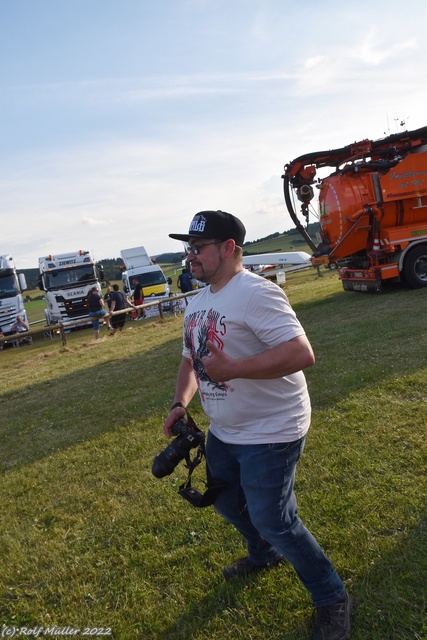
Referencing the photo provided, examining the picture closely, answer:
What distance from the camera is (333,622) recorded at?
246 cm

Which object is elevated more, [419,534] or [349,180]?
[349,180]

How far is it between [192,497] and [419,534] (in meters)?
1.48

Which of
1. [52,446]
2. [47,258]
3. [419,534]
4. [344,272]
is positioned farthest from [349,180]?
[47,258]

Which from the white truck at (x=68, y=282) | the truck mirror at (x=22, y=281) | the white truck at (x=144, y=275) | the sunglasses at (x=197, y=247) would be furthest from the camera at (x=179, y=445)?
the white truck at (x=144, y=275)

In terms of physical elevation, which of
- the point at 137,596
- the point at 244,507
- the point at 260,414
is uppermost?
the point at 260,414

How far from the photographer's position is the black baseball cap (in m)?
2.55

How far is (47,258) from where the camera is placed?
2316 centimetres

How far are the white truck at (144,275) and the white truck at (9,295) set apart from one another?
5873 mm

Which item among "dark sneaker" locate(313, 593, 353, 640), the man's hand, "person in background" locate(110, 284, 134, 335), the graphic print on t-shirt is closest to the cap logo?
the graphic print on t-shirt

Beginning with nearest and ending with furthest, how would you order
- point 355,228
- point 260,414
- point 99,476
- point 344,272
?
point 260,414 < point 99,476 < point 355,228 < point 344,272

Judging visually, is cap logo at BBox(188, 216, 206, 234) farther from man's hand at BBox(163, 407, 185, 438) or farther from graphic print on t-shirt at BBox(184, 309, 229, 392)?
man's hand at BBox(163, 407, 185, 438)

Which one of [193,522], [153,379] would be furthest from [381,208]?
[193,522]

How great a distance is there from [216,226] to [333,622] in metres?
2.08

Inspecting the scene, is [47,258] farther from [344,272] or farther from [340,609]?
[340,609]
